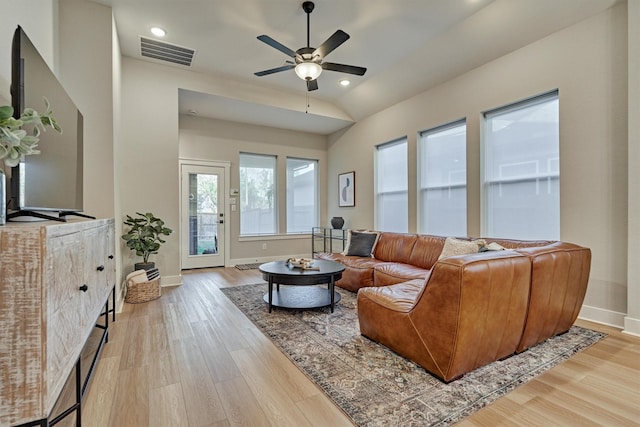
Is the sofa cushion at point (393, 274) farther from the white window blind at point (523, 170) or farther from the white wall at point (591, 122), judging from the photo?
the white wall at point (591, 122)

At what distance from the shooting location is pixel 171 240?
4.43 meters

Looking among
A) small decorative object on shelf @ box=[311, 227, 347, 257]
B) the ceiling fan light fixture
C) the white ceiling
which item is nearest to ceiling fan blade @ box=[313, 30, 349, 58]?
the ceiling fan light fixture

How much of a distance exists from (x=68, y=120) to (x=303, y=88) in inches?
147

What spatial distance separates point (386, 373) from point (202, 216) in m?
4.75

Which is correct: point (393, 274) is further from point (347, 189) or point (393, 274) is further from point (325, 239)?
point (325, 239)

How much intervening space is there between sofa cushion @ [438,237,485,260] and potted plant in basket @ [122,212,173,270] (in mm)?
3619

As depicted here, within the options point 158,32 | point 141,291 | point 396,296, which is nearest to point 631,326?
point 396,296

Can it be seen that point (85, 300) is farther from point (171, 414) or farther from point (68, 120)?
point (68, 120)

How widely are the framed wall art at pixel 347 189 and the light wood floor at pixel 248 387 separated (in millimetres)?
4075

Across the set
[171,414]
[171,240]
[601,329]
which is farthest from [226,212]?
[601,329]

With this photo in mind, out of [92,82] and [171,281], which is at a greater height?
[92,82]

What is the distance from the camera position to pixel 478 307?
5.74 ft

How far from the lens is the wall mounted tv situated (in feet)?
4.80

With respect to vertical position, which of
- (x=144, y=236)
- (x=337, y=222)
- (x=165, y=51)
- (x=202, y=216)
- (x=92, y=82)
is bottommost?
(x=144, y=236)
